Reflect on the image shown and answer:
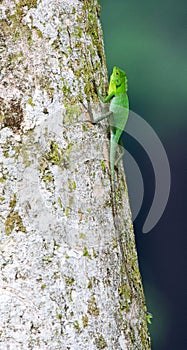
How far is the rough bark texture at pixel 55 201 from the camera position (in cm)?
100

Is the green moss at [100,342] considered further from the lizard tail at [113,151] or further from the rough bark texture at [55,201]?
the lizard tail at [113,151]

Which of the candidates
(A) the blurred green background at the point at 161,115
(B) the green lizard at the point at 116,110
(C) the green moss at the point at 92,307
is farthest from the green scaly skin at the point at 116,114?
(A) the blurred green background at the point at 161,115

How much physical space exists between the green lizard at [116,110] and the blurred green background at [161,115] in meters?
3.62

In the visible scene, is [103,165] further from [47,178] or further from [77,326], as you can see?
[77,326]

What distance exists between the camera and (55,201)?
1.03 meters

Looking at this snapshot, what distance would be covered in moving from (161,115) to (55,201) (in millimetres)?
4364

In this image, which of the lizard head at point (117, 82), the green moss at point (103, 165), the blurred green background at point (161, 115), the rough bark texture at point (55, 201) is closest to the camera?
the rough bark texture at point (55, 201)

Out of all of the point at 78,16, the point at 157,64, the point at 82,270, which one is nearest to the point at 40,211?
the point at 82,270

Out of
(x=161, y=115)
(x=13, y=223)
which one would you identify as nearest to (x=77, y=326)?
(x=13, y=223)

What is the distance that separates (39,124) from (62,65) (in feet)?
0.35

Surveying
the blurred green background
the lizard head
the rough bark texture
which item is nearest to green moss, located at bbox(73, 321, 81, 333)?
the rough bark texture

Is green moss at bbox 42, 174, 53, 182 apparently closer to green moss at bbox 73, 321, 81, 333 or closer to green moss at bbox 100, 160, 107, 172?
green moss at bbox 100, 160, 107, 172

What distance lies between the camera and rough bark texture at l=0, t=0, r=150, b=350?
1005 mm

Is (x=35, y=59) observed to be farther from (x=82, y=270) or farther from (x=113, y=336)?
(x=113, y=336)
